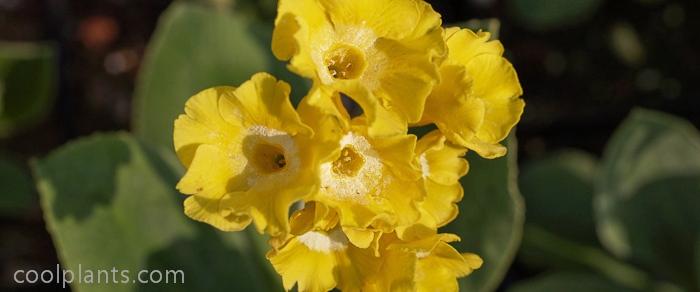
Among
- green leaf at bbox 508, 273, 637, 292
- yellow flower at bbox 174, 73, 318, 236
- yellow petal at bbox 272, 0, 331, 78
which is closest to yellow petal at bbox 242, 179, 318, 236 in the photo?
yellow flower at bbox 174, 73, 318, 236

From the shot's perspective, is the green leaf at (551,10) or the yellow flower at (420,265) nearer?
the yellow flower at (420,265)

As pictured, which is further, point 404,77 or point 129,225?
point 129,225

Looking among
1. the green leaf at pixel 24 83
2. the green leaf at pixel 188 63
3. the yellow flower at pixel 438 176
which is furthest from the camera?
the green leaf at pixel 24 83

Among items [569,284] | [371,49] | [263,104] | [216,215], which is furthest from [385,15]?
[569,284]

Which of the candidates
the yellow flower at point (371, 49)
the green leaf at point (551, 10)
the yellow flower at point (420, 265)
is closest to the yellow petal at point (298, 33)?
the yellow flower at point (371, 49)

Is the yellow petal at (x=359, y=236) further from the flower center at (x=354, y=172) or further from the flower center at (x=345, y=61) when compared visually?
the flower center at (x=345, y=61)

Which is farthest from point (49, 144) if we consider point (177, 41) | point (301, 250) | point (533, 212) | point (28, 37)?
point (301, 250)

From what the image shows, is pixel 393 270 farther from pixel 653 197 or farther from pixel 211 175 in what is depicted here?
pixel 653 197

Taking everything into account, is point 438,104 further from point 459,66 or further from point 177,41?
point 177,41
